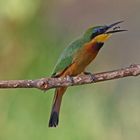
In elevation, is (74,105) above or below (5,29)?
below

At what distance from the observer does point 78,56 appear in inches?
113

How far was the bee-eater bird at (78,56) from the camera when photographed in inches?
108

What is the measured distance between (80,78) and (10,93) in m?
0.87

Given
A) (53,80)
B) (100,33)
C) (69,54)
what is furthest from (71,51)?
(53,80)

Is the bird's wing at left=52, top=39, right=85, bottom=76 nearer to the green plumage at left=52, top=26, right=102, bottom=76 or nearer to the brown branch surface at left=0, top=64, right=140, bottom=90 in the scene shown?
the green plumage at left=52, top=26, right=102, bottom=76

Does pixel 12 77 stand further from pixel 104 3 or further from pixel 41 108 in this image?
pixel 104 3

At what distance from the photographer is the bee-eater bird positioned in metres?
2.75

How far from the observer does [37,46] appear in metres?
3.42

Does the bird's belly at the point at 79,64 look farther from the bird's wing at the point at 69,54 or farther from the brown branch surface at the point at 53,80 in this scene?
the brown branch surface at the point at 53,80

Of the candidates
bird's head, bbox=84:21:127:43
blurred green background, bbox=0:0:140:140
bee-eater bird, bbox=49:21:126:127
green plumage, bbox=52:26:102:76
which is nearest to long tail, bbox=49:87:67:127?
bee-eater bird, bbox=49:21:126:127

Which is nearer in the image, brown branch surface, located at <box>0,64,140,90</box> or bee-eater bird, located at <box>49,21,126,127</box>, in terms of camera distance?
brown branch surface, located at <box>0,64,140,90</box>

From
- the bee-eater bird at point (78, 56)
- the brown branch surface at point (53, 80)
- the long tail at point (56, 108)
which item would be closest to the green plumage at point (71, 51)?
the bee-eater bird at point (78, 56)

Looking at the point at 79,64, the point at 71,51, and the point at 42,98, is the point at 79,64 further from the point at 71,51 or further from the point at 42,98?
the point at 42,98

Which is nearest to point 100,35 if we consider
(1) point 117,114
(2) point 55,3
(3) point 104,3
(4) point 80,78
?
(4) point 80,78
